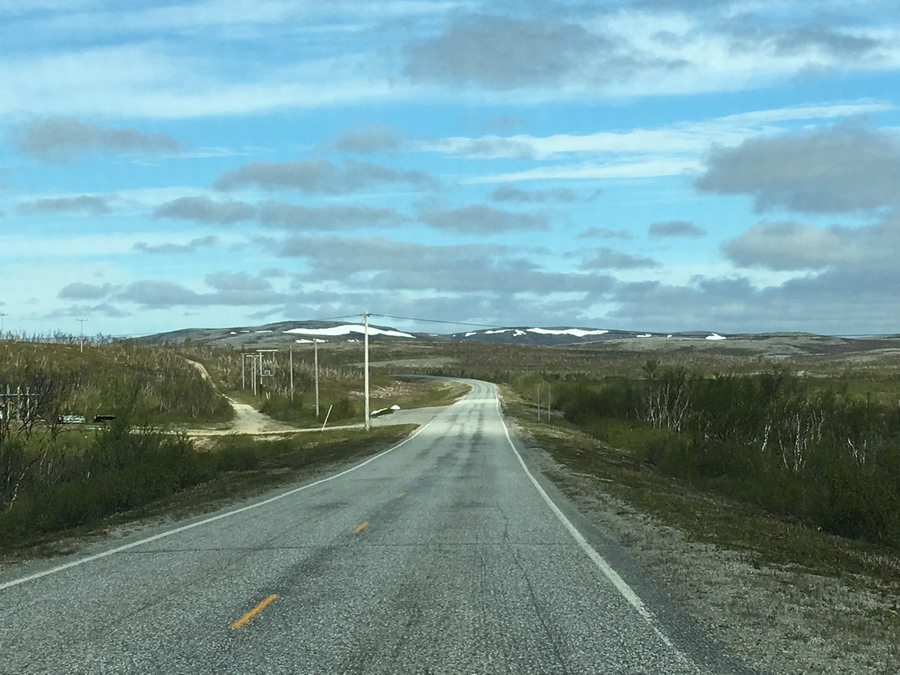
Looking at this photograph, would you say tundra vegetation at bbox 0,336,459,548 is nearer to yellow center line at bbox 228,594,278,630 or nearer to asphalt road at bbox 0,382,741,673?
asphalt road at bbox 0,382,741,673

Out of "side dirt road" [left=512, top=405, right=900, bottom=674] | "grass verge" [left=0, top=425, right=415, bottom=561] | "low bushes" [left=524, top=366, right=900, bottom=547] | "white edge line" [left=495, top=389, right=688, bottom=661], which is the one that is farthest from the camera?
"low bushes" [left=524, top=366, right=900, bottom=547]

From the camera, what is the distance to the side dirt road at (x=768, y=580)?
7555mm

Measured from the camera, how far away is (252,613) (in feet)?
28.0

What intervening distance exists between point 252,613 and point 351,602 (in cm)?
105

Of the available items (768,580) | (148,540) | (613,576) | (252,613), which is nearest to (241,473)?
(148,540)

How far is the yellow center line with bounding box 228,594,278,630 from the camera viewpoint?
317 inches

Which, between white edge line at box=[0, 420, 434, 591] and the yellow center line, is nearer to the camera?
the yellow center line

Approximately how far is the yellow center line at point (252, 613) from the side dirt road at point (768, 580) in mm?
4339

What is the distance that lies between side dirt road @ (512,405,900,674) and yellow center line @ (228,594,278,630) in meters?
4.34

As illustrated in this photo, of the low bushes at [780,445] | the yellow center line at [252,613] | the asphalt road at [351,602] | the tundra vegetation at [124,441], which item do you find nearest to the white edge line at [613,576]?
the asphalt road at [351,602]

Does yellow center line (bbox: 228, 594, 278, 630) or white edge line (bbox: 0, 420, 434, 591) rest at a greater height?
yellow center line (bbox: 228, 594, 278, 630)

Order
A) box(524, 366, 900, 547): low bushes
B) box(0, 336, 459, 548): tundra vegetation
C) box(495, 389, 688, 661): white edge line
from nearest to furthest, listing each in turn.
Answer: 1. box(495, 389, 688, 661): white edge line
2. box(524, 366, 900, 547): low bushes
3. box(0, 336, 459, 548): tundra vegetation

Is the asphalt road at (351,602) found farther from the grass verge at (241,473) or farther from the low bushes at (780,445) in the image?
the low bushes at (780,445)

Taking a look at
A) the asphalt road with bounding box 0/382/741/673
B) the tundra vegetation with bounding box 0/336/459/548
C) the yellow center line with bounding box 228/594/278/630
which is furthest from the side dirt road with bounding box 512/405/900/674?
the tundra vegetation with bounding box 0/336/459/548
